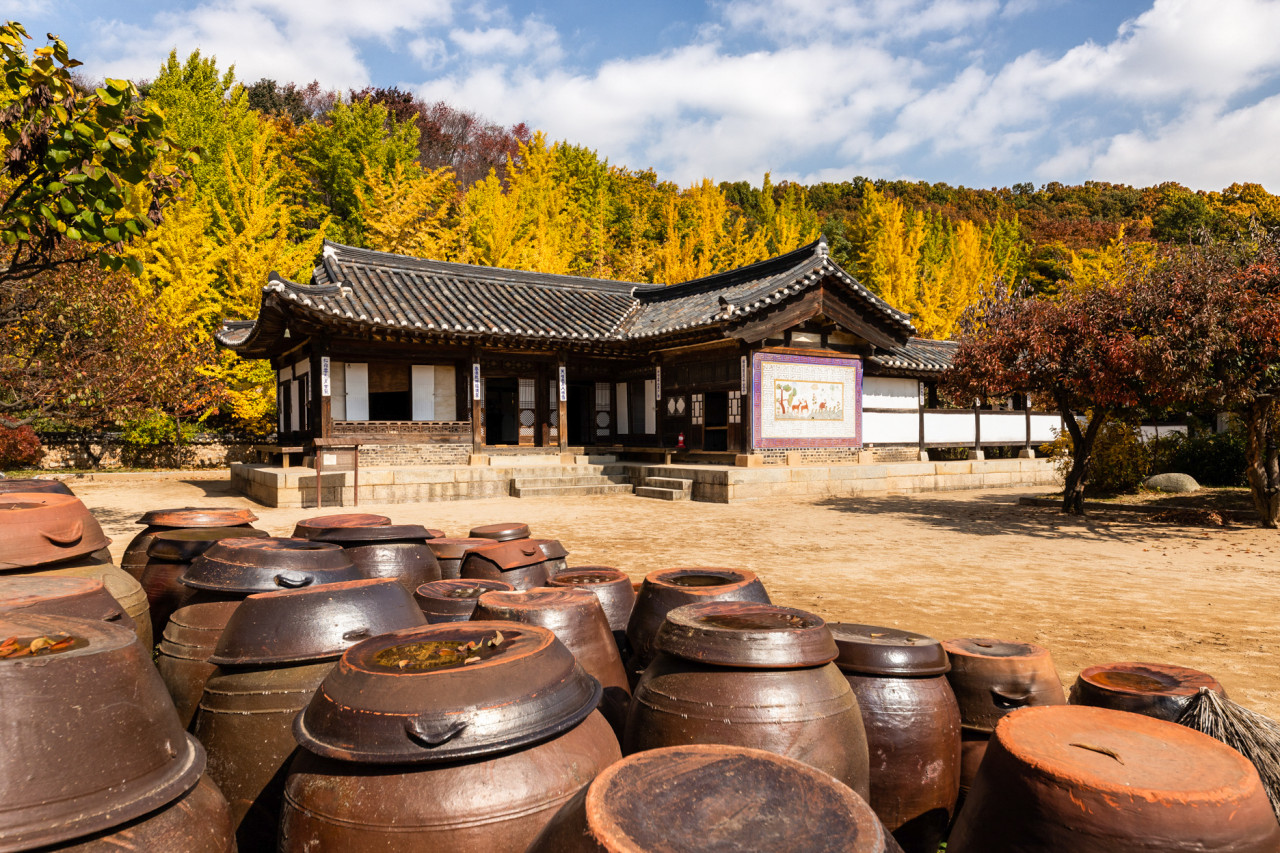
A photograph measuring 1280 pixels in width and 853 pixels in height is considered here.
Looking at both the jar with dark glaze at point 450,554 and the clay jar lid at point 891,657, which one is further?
the jar with dark glaze at point 450,554

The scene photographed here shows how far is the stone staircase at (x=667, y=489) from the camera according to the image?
15.0 metres

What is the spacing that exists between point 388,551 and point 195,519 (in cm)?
141

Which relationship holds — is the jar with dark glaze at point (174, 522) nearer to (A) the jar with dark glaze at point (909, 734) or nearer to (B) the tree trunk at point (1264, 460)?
(A) the jar with dark glaze at point (909, 734)

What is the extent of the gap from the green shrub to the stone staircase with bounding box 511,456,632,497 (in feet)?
49.2

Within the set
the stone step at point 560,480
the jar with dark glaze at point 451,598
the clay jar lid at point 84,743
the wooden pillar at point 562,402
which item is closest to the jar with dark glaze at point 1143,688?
the jar with dark glaze at point 451,598

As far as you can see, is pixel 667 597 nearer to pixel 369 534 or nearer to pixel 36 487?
pixel 369 534

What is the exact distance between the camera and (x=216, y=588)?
274 cm

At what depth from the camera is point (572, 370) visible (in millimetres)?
18891

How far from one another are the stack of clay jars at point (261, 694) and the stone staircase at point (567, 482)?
12.9m

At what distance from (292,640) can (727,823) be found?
64.4 inches

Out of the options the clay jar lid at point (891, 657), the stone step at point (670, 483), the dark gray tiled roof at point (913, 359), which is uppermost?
the dark gray tiled roof at point (913, 359)

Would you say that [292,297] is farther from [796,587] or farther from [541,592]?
[541,592]

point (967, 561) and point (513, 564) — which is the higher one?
point (513, 564)

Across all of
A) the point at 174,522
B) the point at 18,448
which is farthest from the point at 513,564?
the point at 18,448
